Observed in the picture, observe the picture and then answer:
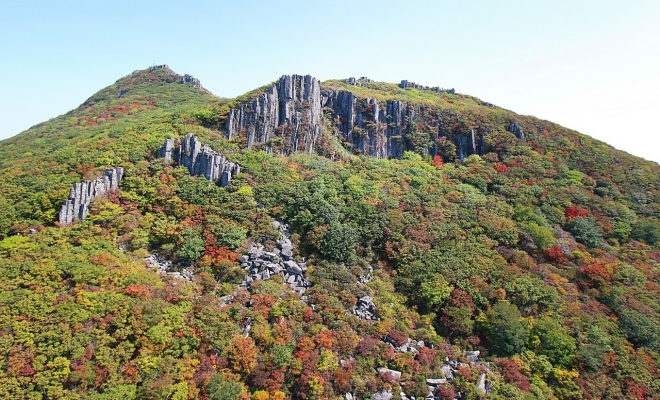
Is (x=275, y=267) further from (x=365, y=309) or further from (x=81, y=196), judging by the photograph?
(x=81, y=196)

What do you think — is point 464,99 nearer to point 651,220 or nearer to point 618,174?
point 618,174

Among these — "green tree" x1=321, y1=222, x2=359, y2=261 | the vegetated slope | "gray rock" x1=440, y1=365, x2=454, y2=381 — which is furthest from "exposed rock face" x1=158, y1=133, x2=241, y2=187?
"gray rock" x1=440, y1=365, x2=454, y2=381

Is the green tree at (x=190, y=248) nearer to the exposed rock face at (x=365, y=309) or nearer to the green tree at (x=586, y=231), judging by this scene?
Result: the exposed rock face at (x=365, y=309)

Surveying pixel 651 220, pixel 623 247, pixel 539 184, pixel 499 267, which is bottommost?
pixel 499 267

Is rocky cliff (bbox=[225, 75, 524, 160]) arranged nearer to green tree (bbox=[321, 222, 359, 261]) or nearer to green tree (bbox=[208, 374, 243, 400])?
green tree (bbox=[321, 222, 359, 261])

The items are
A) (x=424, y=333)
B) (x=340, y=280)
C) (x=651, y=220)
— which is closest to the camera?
(x=424, y=333)

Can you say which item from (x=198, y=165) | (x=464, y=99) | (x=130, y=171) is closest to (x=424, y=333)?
(x=198, y=165)

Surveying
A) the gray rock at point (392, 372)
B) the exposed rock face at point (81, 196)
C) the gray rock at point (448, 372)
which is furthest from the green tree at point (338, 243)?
the exposed rock face at point (81, 196)

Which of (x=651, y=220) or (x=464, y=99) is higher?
(x=464, y=99)
